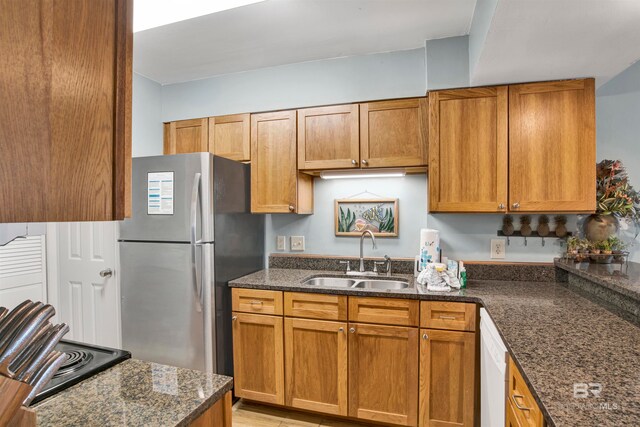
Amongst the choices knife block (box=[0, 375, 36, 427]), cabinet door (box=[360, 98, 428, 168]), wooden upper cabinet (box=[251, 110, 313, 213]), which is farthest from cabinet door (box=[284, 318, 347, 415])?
knife block (box=[0, 375, 36, 427])

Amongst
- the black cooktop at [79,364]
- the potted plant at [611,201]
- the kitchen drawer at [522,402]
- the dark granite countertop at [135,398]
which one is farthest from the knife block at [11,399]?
the potted plant at [611,201]

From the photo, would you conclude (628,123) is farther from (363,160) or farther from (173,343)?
(173,343)

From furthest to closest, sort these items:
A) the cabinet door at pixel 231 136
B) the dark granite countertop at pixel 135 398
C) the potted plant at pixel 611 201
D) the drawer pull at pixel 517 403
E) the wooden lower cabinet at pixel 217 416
Result: 1. the cabinet door at pixel 231 136
2. the potted plant at pixel 611 201
3. the drawer pull at pixel 517 403
4. the wooden lower cabinet at pixel 217 416
5. the dark granite countertop at pixel 135 398

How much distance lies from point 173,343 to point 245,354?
1.61 feet

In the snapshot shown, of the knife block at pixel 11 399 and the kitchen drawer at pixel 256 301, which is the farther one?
the kitchen drawer at pixel 256 301

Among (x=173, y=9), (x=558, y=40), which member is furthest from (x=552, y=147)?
(x=173, y=9)

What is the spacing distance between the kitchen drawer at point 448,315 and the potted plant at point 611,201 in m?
1.04

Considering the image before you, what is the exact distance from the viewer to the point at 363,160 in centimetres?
240

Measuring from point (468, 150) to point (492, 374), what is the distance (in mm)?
1310

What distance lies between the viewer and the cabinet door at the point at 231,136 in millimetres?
2684

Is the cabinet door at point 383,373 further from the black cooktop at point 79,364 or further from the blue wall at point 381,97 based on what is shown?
the black cooktop at point 79,364

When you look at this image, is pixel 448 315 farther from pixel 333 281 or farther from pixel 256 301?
pixel 256 301

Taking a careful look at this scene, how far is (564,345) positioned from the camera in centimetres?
119

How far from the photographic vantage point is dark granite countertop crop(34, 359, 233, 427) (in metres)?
0.80
